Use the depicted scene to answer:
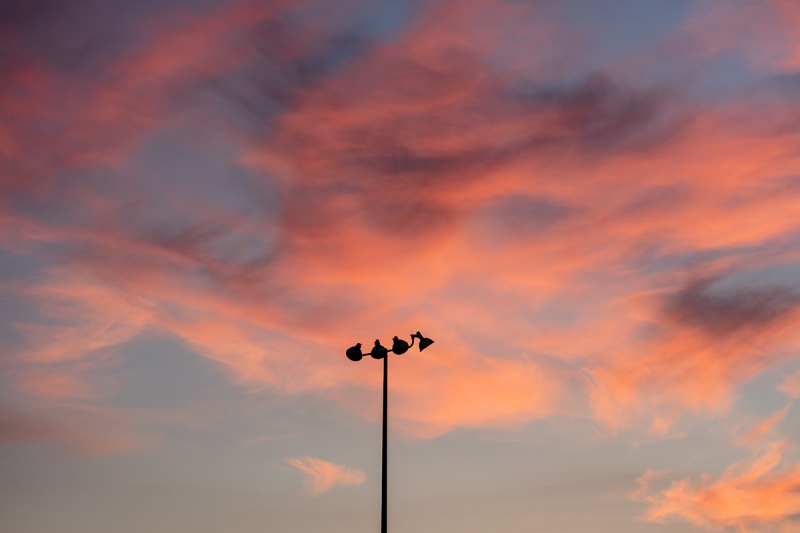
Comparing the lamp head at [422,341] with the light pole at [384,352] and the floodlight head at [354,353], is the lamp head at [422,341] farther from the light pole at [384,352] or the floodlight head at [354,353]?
the floodlight head at [354,353]

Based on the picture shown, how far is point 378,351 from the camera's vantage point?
69.1 ft

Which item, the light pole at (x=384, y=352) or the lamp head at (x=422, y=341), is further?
the lamp head at (x=422, y=341)

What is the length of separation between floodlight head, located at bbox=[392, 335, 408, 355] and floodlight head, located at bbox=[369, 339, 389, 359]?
299mm

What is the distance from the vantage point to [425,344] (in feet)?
72.4

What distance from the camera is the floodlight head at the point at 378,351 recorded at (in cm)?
2105

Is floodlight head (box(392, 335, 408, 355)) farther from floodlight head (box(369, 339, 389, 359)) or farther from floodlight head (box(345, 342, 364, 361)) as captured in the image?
floodlight head (box(345, 342, 364, 361))

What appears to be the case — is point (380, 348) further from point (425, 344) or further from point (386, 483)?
point (386, 483)

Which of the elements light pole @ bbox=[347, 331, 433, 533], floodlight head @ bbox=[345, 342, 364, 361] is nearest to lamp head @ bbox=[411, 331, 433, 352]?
light pole @ bbox=[347, 331, 433, 533]

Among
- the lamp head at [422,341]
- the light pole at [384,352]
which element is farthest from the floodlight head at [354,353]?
the lamp head at [422,341]

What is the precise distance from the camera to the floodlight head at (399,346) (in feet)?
68.8

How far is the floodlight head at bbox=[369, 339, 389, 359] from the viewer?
69.1 ft

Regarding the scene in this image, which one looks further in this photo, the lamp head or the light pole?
the lamp head

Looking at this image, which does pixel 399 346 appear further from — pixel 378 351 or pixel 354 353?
pixel 354 353

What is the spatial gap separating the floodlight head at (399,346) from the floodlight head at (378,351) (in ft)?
0.98
